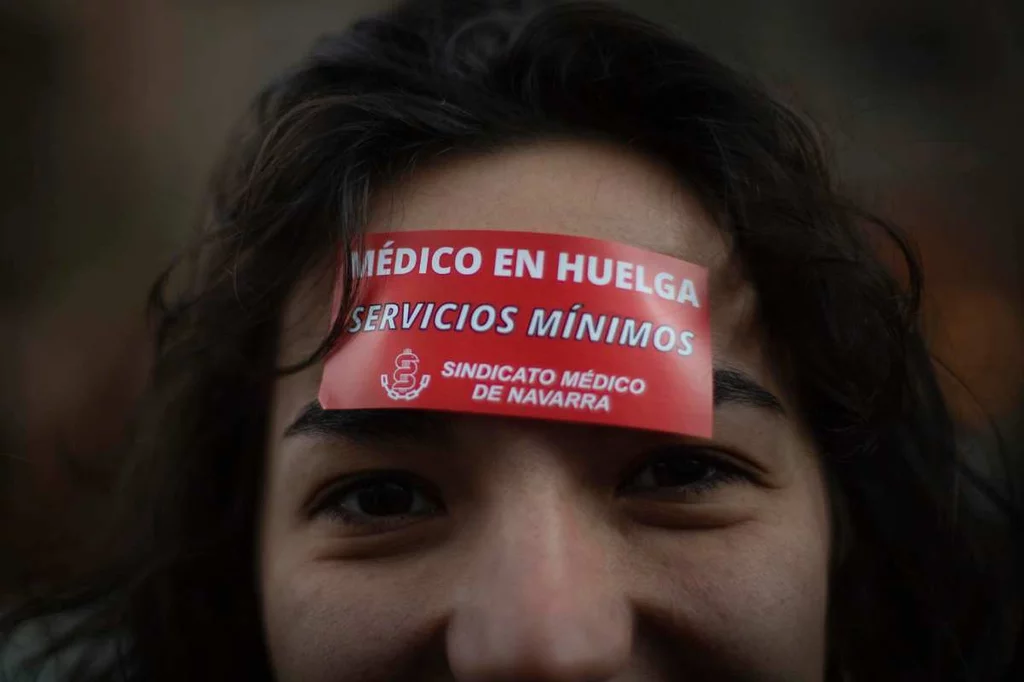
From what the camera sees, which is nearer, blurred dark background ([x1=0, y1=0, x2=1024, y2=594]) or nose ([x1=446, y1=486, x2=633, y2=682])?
nose ([x1=446, y1=486, x2=633, y2=682])

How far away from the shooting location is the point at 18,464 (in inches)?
92.7

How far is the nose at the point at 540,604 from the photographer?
77 centimetres

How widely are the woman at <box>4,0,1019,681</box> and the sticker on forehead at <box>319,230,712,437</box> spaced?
33 millimetres

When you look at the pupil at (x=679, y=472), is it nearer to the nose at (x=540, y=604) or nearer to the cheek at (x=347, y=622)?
the nose at (x=540, y=604)

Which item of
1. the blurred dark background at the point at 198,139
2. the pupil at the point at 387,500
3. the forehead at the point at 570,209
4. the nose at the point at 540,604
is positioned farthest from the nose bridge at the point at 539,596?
the blurred dark background at the point at 198,139

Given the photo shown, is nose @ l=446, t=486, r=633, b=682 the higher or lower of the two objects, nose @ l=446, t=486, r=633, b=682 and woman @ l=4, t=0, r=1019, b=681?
the lower

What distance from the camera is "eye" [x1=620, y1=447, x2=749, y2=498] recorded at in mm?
896

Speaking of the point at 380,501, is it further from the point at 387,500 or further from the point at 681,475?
the point at 681,475

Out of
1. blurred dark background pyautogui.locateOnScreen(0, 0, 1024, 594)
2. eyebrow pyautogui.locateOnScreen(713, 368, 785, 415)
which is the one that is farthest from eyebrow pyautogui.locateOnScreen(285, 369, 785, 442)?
blurred dark background pyautogui.locateOnScreen(0, 0, 1024, 594)

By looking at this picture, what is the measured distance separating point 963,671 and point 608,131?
86cm

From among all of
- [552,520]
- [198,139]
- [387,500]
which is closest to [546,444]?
[552,520]

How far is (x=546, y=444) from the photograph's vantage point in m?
0.85

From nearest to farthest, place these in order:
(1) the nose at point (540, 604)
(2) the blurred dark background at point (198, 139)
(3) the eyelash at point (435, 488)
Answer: (1) the nose at point (540, 604) → (3) the eyelash at point (435, 488) → (2) the blurred dark background at point (198, 139)

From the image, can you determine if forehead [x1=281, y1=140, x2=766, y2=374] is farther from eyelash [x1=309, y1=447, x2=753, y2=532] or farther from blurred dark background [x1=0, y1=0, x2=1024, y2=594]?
blurred dark background [x1=0, y1=0, x2=1024, y2=594]
